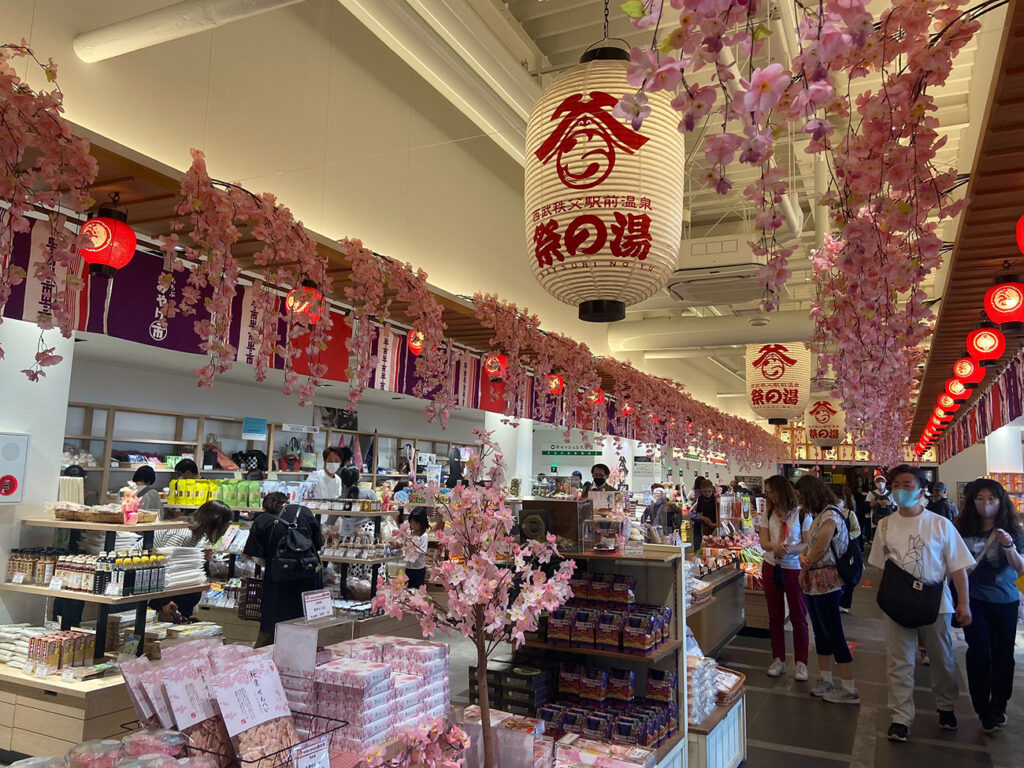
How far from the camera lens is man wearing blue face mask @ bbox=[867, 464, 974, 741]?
447cm

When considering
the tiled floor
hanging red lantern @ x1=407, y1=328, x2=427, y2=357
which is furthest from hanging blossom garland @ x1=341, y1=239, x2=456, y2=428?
the tiled floor

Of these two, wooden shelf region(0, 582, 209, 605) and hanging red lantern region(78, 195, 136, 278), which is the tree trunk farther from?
wooden shelf region(0, 582, 209, 605)

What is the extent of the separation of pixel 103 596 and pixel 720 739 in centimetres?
392

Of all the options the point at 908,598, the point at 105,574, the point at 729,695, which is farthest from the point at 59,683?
the point at 908,598

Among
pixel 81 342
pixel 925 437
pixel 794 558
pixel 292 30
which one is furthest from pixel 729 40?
pixel 925 437

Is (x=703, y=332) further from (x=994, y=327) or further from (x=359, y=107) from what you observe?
(x=359, y=107)

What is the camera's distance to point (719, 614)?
22.1 feet

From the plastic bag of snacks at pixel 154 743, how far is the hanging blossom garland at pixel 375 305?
2607 millimetres

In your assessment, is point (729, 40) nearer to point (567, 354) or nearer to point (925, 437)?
point (567, 354)

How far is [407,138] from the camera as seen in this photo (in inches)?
262

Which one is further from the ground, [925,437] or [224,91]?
[224,91]

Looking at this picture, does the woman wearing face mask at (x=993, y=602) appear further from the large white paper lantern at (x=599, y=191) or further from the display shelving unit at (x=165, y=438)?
the display shelving unit at (x=165, y=438)

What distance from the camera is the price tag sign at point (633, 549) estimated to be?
360 cm

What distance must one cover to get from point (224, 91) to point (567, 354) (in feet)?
13.1
